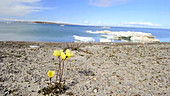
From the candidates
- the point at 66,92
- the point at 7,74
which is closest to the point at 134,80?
the point at 66,92

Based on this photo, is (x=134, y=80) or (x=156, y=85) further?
(x=134, y=80)

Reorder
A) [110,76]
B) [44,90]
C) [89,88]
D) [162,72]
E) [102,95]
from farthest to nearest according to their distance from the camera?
[162,72] < [110,76] < [89,88] < [102,95] < [44,90]

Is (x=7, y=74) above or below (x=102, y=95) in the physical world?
above

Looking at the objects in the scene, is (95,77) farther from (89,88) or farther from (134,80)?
(134,80)

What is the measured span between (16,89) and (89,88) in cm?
129

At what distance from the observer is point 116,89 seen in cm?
254

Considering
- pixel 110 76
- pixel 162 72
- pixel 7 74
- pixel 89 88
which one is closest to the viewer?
pixel 89 88

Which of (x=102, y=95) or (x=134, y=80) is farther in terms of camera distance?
(x=134, y=80)

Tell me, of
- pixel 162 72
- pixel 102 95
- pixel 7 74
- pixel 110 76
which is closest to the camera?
pixel 102 95

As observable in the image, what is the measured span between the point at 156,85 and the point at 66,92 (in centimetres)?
195

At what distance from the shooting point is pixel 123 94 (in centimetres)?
237

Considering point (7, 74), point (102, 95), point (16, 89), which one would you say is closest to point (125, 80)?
point (102, 95)

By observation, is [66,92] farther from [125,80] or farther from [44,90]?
[125,80]

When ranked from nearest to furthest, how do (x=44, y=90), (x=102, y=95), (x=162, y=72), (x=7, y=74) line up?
(x=44, y=90) → (x=102, y=95) → (x=7, y=74) → (x=162, y=72)
